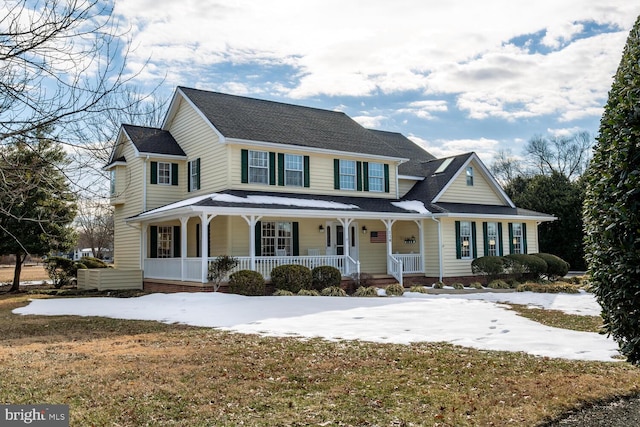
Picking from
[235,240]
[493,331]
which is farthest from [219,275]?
[493,331]

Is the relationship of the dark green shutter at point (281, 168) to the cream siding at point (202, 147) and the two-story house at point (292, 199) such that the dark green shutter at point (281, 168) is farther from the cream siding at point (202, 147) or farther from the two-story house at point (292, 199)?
the cream siding at point (202, 147)

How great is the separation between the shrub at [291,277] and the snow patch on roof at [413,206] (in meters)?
6.33

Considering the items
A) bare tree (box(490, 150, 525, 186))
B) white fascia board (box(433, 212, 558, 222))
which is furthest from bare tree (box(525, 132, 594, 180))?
white fascia board (box(433, 212, 558, 222))

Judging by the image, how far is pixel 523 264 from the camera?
23.3 meters

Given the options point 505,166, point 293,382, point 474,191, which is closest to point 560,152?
point 505,166

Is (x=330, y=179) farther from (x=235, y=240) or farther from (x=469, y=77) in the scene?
(x=469, y=77)

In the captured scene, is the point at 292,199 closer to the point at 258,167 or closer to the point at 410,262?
the point at 258,167

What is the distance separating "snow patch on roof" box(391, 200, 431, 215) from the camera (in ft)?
73.8

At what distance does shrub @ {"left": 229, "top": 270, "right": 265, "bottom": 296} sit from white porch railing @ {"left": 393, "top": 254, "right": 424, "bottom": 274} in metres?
7.19

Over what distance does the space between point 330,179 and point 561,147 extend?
38.8m

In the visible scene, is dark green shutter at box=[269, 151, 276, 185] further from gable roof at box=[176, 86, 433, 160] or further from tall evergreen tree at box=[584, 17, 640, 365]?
tall evergreen tree at box=[584, 17, 640, 365]

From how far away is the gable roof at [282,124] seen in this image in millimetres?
21078

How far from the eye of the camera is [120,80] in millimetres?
5961

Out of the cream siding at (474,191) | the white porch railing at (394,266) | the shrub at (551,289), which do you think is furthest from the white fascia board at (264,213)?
the shrub at (551,289)
